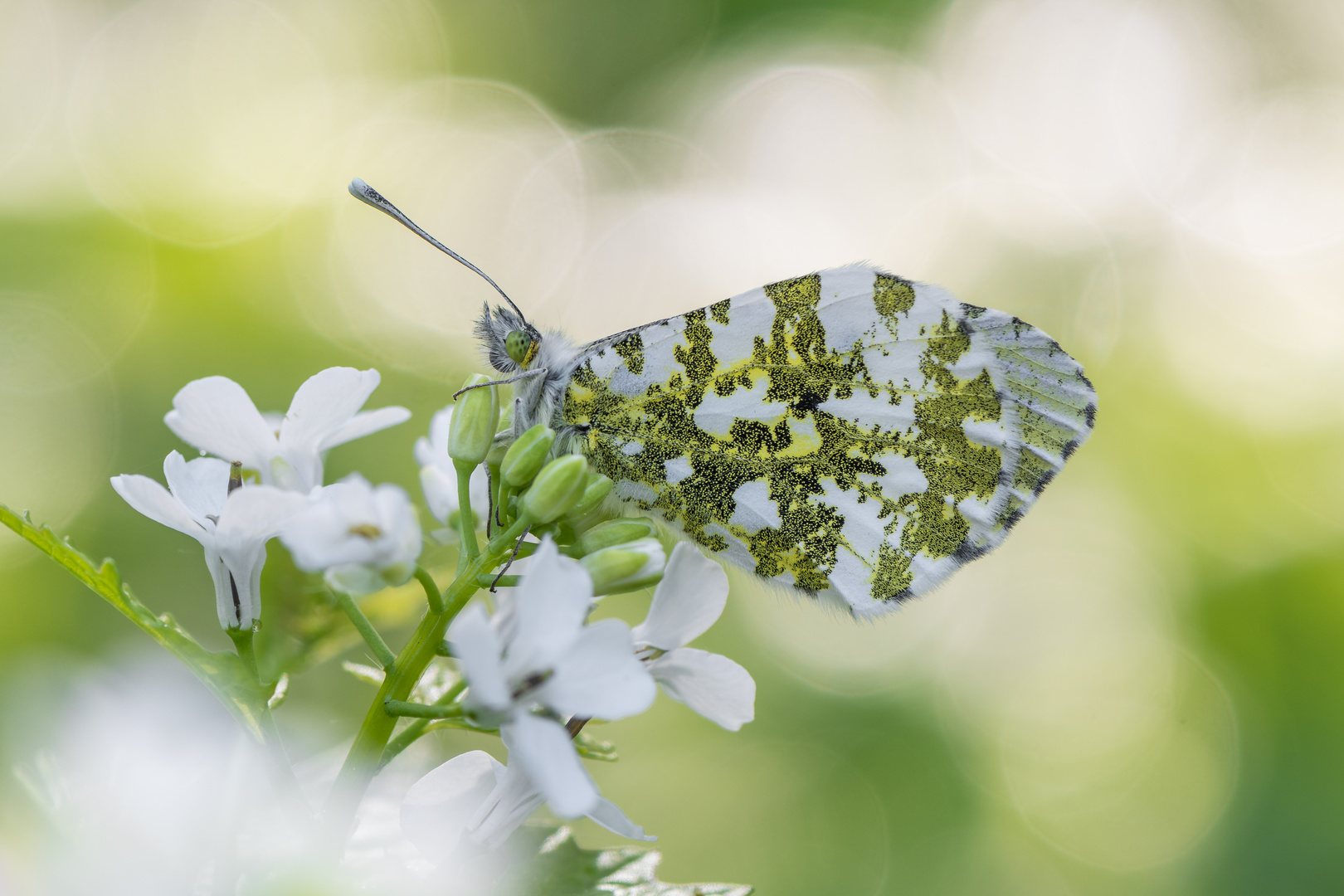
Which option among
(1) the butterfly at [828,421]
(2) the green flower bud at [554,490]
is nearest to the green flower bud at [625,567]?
(2) the green flower bud at [554,490]

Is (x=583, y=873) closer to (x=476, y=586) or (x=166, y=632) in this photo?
(x=476, y=586)

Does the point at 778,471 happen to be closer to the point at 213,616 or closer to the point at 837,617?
the point at 837,617

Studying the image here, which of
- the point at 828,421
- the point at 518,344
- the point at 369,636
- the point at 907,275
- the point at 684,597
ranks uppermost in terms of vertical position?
the point at 907,275

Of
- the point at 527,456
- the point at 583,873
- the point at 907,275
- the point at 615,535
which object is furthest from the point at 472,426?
the point at 907,275

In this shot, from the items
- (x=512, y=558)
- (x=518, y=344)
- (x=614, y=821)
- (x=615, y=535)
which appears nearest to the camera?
(x=614, y=821)

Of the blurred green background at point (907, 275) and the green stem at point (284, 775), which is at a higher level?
the blurred green background at point (907, 275)

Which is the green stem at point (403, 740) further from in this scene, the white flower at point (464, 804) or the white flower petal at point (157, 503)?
the white flower petal at point (157, 503)
